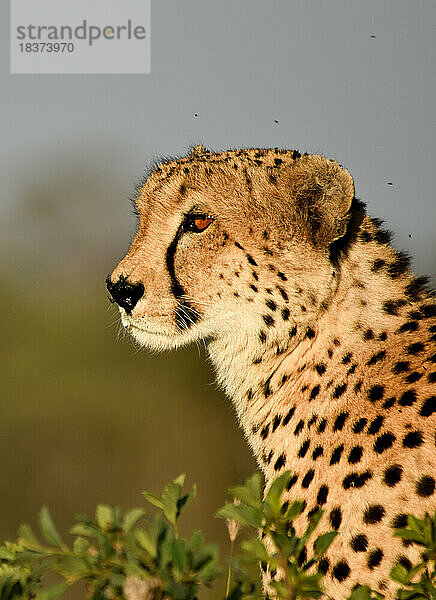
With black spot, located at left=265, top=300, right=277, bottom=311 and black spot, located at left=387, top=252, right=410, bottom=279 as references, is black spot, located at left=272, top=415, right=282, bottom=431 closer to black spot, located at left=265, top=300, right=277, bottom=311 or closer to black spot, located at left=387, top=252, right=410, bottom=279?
black spot, located at left=265, top=300, right=277, bottom=311

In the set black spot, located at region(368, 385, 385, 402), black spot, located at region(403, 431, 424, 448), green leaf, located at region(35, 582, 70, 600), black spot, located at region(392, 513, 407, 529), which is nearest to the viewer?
green leaf, located at region(35, 582, 70, 600)

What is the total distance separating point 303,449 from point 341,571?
43 centimetres

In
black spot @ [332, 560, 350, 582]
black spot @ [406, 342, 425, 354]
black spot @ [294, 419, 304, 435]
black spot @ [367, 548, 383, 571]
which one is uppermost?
black spot @ [406, 342, 425, 354]

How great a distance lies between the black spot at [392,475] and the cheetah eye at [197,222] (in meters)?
1.04

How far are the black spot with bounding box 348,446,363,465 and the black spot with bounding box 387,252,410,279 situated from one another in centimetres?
62

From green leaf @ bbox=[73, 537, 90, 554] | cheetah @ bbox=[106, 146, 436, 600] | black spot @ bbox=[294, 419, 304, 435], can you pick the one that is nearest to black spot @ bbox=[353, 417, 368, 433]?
cheetah @ bbox=[106, 146, 436, 600]

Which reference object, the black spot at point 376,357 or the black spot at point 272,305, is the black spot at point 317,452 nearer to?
the black spot at point 376,357

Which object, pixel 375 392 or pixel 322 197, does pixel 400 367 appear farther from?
pixel 322 197

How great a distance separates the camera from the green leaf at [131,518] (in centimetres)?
137

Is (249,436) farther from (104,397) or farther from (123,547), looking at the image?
(104,397)

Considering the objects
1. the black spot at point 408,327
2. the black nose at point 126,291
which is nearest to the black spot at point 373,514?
the black spot at point 408,327

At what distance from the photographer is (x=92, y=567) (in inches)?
50.9

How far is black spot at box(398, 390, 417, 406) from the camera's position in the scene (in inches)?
105

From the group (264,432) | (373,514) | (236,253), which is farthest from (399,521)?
(236,253)
